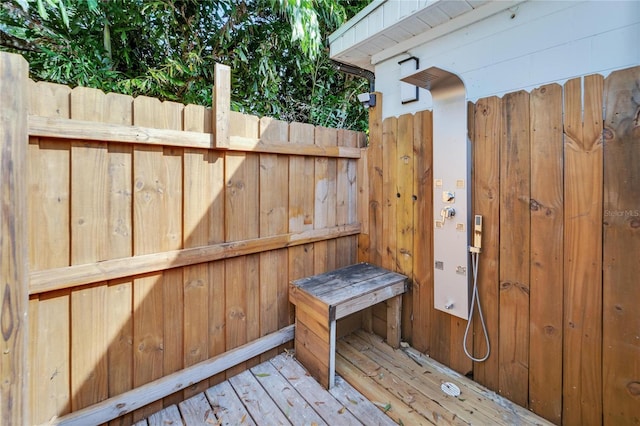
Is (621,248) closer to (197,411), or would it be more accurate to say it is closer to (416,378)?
(416,378)

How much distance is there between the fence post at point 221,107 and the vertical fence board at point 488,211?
164cm

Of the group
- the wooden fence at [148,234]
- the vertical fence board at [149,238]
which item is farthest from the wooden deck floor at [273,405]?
the vertical fence board at [149,238]

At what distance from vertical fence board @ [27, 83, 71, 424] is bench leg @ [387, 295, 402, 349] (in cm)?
210

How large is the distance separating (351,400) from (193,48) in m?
3.81

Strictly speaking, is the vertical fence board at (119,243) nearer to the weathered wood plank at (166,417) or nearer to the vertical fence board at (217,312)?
the weathered wood plank at (166,417)

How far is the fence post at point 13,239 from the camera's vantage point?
1.13 m

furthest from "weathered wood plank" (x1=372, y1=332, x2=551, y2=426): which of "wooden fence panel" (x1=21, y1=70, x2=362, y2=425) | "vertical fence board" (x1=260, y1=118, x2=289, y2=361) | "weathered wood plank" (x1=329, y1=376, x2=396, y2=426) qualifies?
"wooden fence panel" (x1=21, y1=70, x2=362, y2=425)

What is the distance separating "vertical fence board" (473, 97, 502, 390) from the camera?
5.92ft

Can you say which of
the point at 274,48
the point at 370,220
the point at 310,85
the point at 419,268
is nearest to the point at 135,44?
the point at 274,48

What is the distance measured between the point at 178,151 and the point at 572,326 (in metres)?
2.43

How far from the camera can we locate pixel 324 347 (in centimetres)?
193

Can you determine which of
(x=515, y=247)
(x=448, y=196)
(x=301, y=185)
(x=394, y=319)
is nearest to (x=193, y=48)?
(x=301, y=185)

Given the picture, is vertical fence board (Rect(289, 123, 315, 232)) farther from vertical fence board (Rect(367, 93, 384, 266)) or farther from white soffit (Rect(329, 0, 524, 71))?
white soffit (Rect(329, 0, 524, 71))

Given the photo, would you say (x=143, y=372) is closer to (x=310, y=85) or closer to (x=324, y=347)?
(x=324, y=347)
